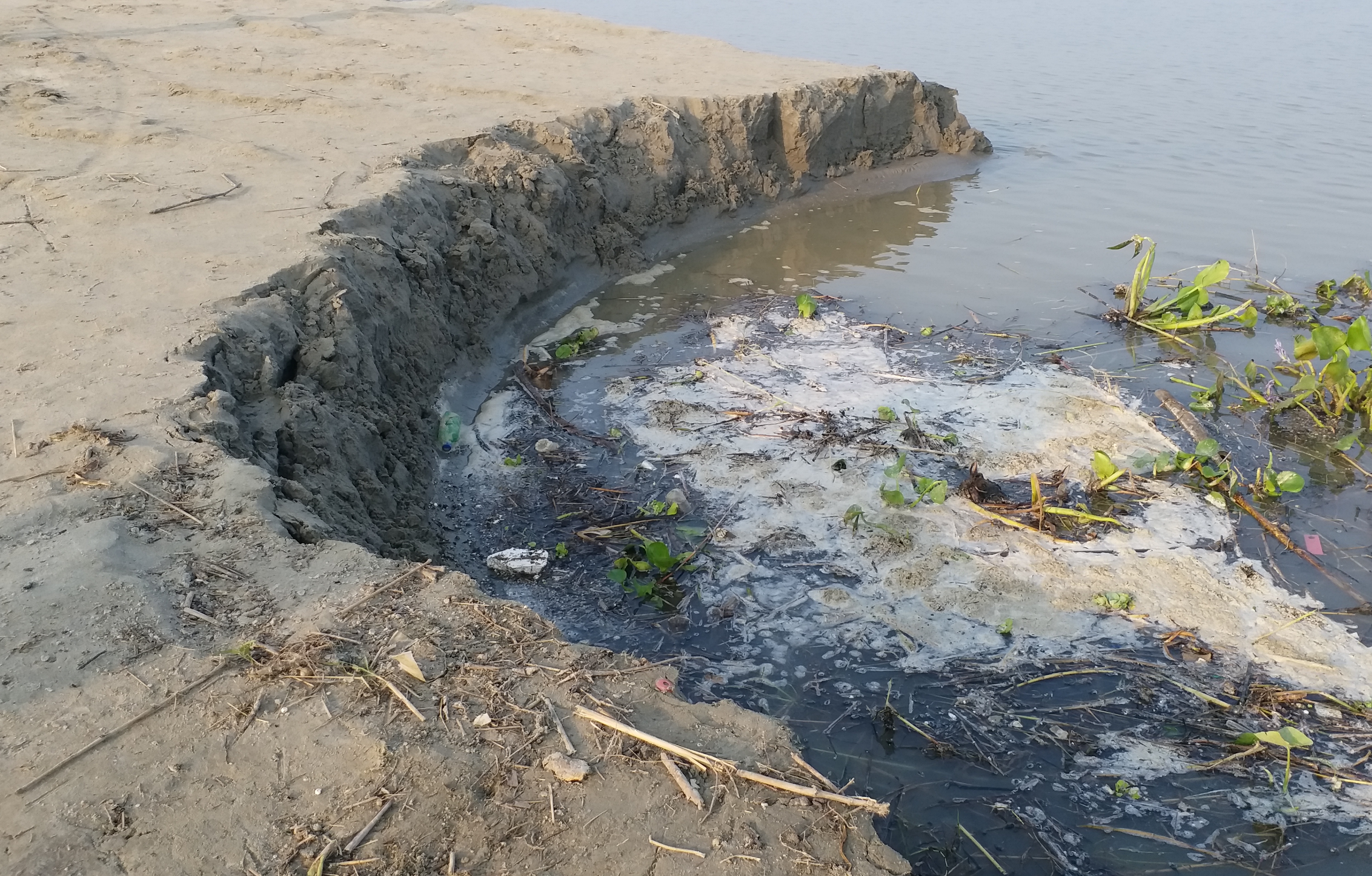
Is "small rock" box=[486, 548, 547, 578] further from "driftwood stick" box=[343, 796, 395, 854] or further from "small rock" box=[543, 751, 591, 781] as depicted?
"driftwood stick" box=[343, 796, 395, 854]

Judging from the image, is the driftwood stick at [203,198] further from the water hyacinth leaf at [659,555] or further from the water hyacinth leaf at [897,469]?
the water hyacinth leaf at [897,469]

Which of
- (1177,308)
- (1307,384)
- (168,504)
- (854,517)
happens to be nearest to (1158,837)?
(854,517)

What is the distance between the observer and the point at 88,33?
405 inches

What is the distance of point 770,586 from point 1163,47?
1699 centimetres

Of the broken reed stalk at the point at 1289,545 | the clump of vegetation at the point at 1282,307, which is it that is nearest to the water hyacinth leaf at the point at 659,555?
the broken reed stalk at the point at 1289,545

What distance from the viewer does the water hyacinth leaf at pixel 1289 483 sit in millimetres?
5051

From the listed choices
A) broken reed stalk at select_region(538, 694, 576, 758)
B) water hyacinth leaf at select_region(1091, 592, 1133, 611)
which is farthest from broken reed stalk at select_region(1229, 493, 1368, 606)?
broken reed stalk at select_region(538, 694, 576, 758)

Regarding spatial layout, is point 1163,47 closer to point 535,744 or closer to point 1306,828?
point 1306,828

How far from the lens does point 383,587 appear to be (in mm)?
3055

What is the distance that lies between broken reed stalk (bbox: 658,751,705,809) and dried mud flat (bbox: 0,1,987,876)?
0.03 meters

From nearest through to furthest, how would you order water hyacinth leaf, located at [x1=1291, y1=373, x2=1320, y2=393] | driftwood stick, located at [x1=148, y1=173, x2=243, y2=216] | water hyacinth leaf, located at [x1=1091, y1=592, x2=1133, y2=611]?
1. water hyacinth leaf, located at [x1=1091, y1=592, x2=1133, y2=611]
2. water hyacinth leaf, located at [x1=1291, y1=373, x2=1320, y2=393]
3. driftwood stick, located at [x1=148, y1=173, x2=243, y2=216]

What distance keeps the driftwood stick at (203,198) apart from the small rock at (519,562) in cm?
337

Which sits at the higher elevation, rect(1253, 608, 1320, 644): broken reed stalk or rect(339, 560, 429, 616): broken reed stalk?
rect(339, 560, 429, 616): broken reed stalk

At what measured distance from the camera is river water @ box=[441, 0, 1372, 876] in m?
3.34
